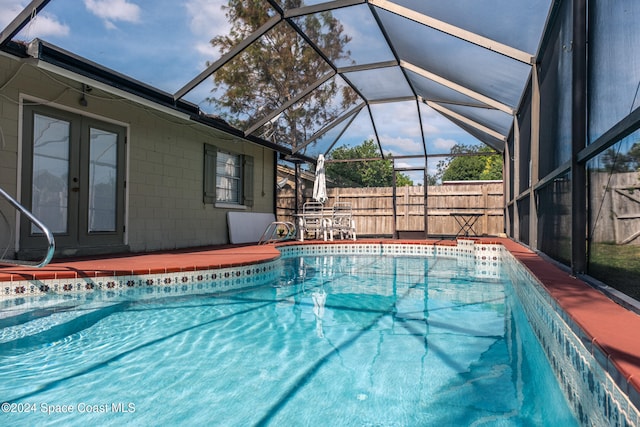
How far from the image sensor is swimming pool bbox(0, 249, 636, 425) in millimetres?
1786

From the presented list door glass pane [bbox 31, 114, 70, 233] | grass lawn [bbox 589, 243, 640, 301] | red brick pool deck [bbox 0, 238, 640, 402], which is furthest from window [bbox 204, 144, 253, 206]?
grass lawn [bbox 589, 243, 640, 301]

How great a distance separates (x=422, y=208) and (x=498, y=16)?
8.15 m

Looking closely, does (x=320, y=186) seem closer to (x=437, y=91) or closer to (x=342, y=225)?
(x=342, y=225)

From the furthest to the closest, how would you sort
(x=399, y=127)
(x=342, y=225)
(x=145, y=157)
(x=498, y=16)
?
(x=399, y=127)
(x=342, y=225)
(x=145, y=157)
(x=498, y=16)

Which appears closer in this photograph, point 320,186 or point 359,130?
point 320,186

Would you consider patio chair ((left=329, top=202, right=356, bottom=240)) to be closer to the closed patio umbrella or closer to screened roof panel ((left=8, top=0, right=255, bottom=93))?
the closed patio umbrella

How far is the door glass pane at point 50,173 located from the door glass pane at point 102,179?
1.30ft

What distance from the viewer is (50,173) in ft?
17.3

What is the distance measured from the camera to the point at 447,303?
4.12 m

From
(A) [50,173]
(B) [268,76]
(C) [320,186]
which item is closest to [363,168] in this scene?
(C) [320,186]

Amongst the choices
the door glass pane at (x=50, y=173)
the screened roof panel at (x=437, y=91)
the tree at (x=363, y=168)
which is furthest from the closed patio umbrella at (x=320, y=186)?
the tree at (x=363, y=168)

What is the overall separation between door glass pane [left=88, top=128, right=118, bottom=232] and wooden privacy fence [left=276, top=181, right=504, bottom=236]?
20.6 feet

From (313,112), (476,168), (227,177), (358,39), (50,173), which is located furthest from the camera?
(476,168)

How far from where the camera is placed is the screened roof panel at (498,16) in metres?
4.24
